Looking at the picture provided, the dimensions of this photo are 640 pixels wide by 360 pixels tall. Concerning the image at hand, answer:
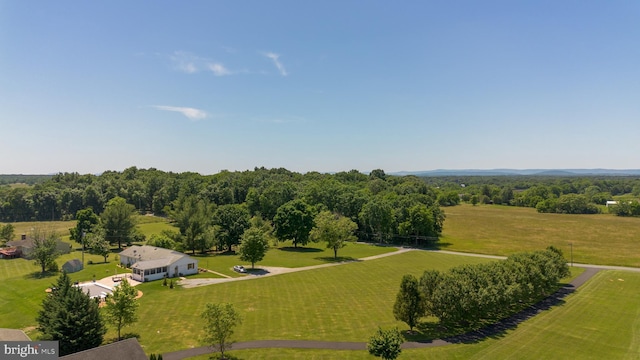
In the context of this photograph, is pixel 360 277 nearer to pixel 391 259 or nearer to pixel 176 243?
pixel 391 259

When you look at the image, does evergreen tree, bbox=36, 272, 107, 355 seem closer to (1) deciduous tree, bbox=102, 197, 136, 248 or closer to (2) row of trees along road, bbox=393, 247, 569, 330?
(2) row of trees along road, bbox=393, 247, 569, 330

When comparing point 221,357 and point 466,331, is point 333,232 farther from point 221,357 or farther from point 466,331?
point 221,357

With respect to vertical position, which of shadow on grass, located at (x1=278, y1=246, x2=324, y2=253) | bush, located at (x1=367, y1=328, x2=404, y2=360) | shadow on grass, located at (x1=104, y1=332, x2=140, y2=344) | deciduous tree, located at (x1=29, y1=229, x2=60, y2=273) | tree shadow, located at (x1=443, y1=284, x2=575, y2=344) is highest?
deciduous tree, located at (x1=29, y1=229, x2=60, y2=273)

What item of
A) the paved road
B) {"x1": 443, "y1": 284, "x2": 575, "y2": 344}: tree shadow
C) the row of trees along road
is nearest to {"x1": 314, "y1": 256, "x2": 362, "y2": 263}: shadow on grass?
the row of trees along road

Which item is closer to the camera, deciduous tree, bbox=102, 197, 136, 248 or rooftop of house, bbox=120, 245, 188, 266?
rooftop of house, bbox=120, 245, 188, 266

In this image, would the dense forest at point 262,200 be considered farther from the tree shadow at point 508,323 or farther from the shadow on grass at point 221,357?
the shadow on grass at point 221,357

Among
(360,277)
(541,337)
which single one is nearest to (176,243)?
(360,277)
